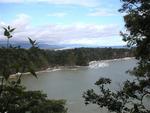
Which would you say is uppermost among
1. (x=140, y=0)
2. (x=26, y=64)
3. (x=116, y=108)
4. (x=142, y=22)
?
(x=140, y=0)

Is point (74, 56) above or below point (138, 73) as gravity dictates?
below

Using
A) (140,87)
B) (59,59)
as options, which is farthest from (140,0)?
(59,59)

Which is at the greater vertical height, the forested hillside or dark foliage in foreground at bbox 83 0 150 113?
dark foliage in foreground at bbox 83 0 150 113

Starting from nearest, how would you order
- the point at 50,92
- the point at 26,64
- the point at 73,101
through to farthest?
the point at 26,64
the point at 73,101
the point at 50,92

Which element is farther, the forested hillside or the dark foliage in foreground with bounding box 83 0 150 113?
the forested hillside

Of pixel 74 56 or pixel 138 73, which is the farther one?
pixel 74 56

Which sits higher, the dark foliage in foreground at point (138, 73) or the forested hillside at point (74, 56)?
the dark foliage in foreground at point (138, 73)

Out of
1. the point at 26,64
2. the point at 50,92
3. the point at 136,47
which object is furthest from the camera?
the point at 50,92

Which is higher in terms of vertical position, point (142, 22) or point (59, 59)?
point (142, 22)

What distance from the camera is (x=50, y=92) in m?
33.3

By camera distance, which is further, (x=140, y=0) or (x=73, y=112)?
(x=73, y=112)

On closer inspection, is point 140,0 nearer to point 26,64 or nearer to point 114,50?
point 26,64

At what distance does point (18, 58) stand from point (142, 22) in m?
1.71

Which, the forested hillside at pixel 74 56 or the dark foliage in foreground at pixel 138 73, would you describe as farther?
the forested hillside at pixel 74 56
